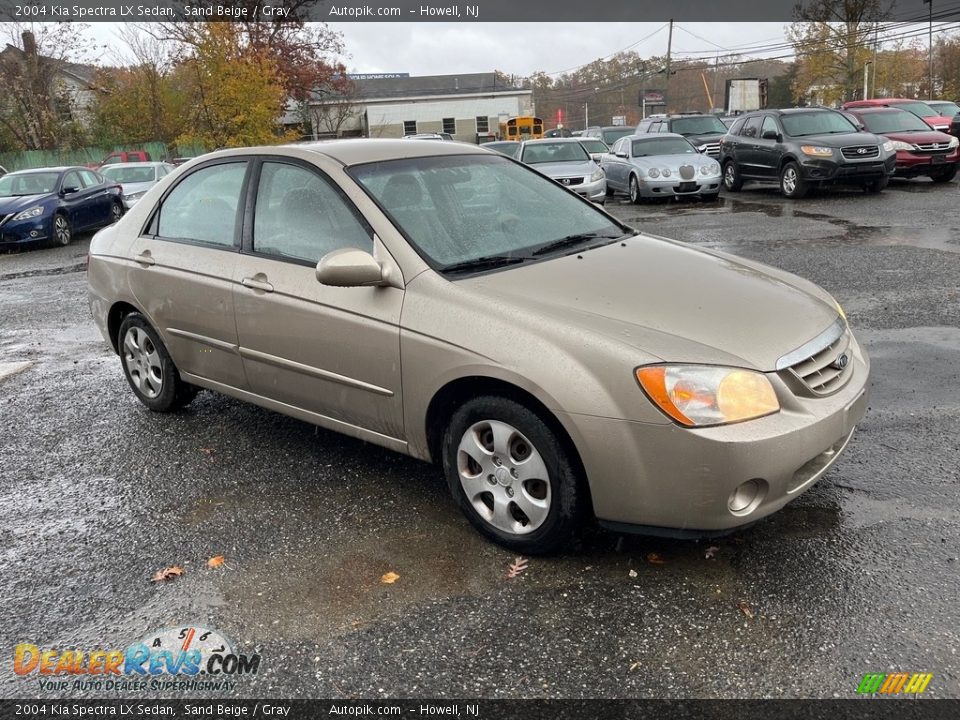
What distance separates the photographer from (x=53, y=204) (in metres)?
15.1

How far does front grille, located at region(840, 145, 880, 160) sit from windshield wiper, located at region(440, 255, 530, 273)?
1300 cm

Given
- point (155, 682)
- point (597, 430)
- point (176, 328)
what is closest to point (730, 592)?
point (597, 430)

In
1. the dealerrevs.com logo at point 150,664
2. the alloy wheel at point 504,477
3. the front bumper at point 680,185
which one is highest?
the front bumper at point 680,185

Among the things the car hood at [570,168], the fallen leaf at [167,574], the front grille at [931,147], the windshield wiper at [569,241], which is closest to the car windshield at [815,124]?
the front grille at [931,147]

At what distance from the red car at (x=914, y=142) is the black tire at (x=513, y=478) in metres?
15.0

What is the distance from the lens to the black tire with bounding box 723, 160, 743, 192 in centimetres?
1730

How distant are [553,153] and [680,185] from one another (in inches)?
106

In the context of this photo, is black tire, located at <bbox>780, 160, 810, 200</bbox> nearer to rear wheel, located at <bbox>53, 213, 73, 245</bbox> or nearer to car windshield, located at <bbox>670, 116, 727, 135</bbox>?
car windshield, located at <bbox>670, 116, 727, 135</bbox>

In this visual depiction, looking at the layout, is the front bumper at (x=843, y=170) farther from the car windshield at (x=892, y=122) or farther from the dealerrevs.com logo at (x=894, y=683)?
the dealerrevs.com logo at (x=894, y=683)

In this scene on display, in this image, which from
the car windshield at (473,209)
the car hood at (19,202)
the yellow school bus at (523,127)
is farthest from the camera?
the yellow school bus at (523,127)

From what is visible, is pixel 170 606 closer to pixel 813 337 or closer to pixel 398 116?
pixel 813 337

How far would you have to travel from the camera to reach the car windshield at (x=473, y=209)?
3.67 metres

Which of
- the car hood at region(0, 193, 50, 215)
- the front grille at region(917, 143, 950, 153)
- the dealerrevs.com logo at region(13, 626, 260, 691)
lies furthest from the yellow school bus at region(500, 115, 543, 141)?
the dealerrevs.com logo at region(13, 626, 260, 691)

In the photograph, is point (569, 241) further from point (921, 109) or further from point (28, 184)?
point (921, 109)
